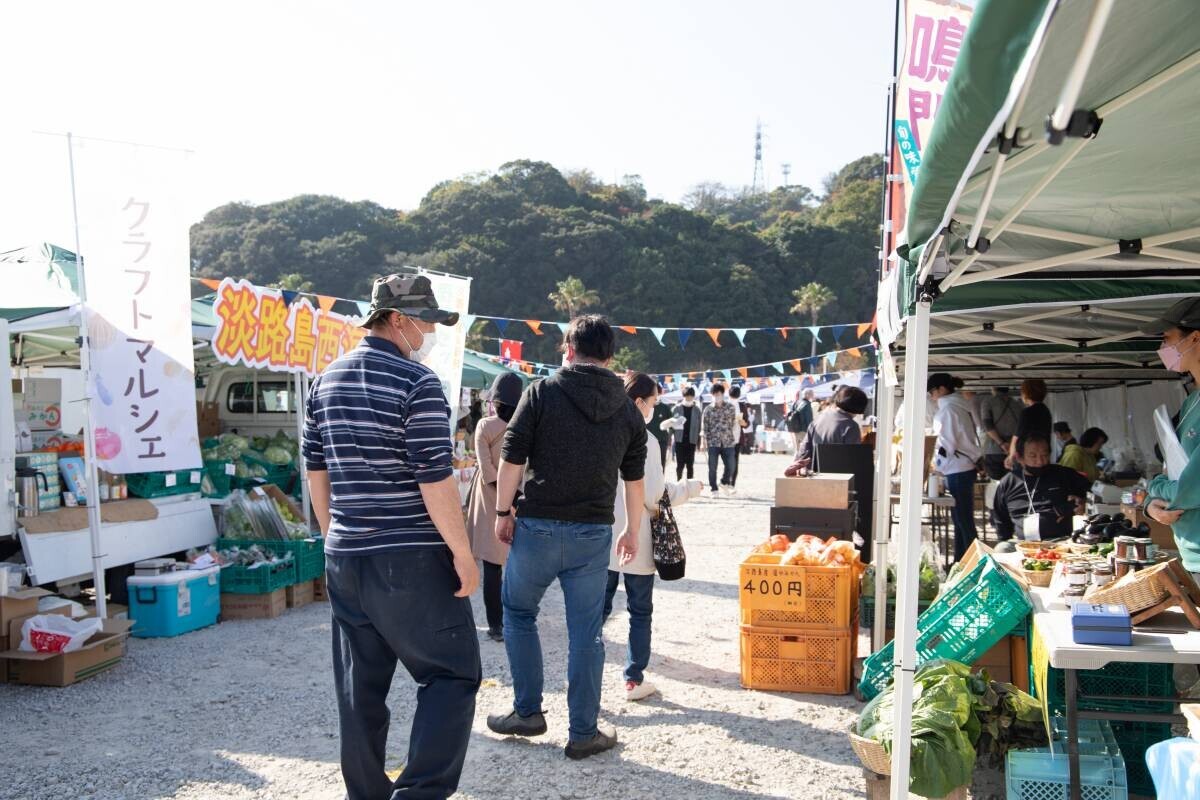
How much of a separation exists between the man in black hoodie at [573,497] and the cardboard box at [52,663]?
309 cm

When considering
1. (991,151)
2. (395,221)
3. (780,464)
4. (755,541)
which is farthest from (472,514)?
(395,221)

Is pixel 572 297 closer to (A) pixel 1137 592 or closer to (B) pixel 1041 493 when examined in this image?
(B) pixel 1041 493

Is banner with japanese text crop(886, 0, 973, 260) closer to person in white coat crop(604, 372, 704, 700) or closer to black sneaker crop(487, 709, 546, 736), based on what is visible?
person in white coat crop(604, 372, 704, 700)

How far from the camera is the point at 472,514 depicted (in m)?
6.26

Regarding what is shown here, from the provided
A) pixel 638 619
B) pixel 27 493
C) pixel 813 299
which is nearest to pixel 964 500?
pixel 638 619

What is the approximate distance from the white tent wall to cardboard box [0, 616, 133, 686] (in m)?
9.16

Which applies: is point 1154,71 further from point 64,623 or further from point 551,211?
point 551,211

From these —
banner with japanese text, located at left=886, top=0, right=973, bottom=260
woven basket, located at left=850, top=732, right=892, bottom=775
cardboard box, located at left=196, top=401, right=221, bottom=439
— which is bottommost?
woven basket, located at left=850, top=732, right=892, bottom=775

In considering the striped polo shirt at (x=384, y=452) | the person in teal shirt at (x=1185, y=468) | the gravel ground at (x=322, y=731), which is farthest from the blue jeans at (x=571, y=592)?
the person in teal shirt at (x=1185, y=468)

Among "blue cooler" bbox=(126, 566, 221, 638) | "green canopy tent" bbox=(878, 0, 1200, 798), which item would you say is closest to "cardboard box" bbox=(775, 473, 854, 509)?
"green canopy tent" bbox=(878, 0, 1200, 798)

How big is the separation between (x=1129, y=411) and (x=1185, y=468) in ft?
30.6

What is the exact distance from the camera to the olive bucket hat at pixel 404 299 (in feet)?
11.0

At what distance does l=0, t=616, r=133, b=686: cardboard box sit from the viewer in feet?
18.7

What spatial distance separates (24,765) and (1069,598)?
4.80 meters
